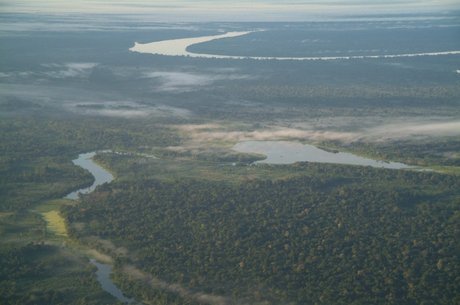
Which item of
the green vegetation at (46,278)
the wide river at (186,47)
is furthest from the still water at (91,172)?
the wide river at (186,47)

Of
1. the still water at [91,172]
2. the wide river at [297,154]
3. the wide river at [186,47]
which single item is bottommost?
the still water at [91,172]

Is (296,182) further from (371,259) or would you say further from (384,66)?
(384,66)

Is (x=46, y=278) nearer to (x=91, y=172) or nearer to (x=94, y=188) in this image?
(x=94, y=188)

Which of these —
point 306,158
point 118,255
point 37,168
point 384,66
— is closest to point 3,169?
point 37,168

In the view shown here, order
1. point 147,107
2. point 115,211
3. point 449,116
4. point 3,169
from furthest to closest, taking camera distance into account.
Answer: point 147,107
point 449,116
point 3,169
point 115,211

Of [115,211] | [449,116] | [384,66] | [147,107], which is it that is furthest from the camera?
[384,66]

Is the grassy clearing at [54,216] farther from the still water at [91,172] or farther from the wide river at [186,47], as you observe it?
the wide river at [186,47]

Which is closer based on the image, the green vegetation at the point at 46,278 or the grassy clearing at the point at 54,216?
the green vegetation at the point at 46,278

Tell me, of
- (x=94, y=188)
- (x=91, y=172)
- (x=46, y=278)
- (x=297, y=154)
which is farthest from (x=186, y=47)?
(x=46, y=278)
